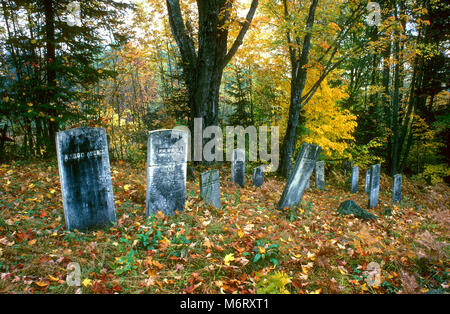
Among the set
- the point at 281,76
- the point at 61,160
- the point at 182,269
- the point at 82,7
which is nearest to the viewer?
the point at 182,269

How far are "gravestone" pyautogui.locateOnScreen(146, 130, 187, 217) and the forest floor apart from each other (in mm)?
306

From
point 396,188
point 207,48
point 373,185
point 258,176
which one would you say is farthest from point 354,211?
point 207,48

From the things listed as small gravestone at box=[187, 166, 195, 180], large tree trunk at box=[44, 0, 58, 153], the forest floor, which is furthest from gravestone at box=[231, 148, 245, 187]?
large tree trunk at box=[44, 0, 58, 153]

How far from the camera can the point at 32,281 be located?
2.46 m

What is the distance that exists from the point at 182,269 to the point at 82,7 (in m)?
10.1

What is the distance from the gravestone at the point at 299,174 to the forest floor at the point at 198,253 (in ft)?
1.96

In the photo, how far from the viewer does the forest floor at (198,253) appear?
267cm

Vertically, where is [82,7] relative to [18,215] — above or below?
above

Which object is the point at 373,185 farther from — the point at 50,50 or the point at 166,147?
the point at 50,50

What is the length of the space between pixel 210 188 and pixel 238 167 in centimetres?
241

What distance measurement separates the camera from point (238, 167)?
7426 mm
